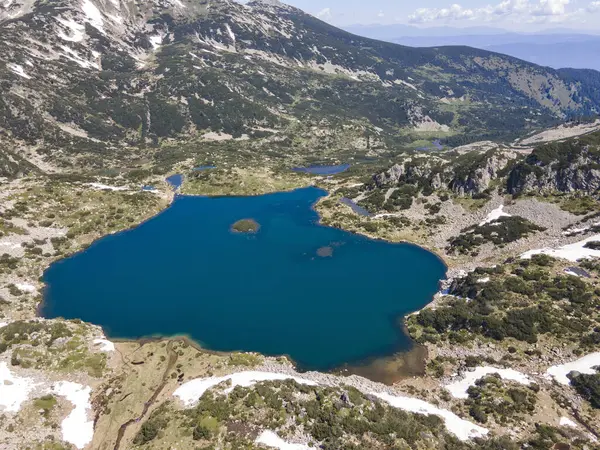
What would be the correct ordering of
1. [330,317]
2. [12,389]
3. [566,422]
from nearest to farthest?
[566,422]
[12,389]
[330,317]

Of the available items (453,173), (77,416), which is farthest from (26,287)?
(453,173)

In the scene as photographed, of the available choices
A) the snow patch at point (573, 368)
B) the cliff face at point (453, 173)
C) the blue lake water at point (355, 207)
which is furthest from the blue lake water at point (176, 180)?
the snow patch at point (573, 368)

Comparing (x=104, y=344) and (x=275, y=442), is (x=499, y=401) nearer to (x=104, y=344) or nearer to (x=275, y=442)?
(x=275, y=442)

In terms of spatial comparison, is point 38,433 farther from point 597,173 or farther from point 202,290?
point 597,173

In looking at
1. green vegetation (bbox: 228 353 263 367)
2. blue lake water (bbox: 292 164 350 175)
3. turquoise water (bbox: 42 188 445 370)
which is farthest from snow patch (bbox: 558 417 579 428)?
blue lake water (bbox: 292 164 350 175)

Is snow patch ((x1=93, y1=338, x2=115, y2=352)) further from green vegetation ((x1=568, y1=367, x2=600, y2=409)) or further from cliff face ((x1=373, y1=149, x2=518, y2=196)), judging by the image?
cliff face ((x1=373, y1=149, x2=518, y2=196))

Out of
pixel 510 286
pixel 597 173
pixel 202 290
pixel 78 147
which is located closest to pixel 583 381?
pixel 510 286
